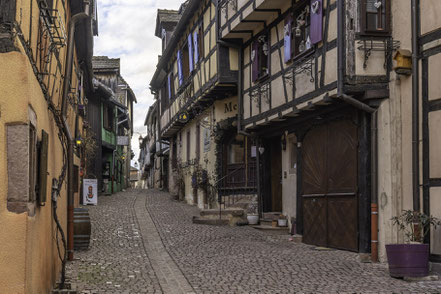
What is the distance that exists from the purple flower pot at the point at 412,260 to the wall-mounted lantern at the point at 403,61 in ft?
9.45

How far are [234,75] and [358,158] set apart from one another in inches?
275

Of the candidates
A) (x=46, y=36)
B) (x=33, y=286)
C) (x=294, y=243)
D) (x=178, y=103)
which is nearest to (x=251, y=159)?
(x=294, y=243)

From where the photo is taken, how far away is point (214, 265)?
9992 millimetres

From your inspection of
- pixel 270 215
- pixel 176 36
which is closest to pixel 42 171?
pixel 270 215

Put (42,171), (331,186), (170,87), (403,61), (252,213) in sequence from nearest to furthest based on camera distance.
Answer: (42,171), (403,61), (331,186), (252,213), (170,87)

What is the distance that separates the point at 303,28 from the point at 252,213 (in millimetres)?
6024

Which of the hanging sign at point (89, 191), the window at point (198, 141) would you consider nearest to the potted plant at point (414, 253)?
the window at point (198, 141)

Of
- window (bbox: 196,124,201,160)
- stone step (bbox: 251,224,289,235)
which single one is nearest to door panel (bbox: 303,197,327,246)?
stone step (bbox: 251,224,289,235)

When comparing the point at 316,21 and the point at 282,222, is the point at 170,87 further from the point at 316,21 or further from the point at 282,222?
the point at 316,21

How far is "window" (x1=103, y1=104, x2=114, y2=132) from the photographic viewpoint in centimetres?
2917

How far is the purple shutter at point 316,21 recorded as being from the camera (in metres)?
11.2

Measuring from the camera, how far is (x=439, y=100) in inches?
350

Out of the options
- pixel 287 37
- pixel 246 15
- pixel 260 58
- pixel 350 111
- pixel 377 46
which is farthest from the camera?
pixel 260 58

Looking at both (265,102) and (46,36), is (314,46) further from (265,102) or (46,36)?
(46,36)
